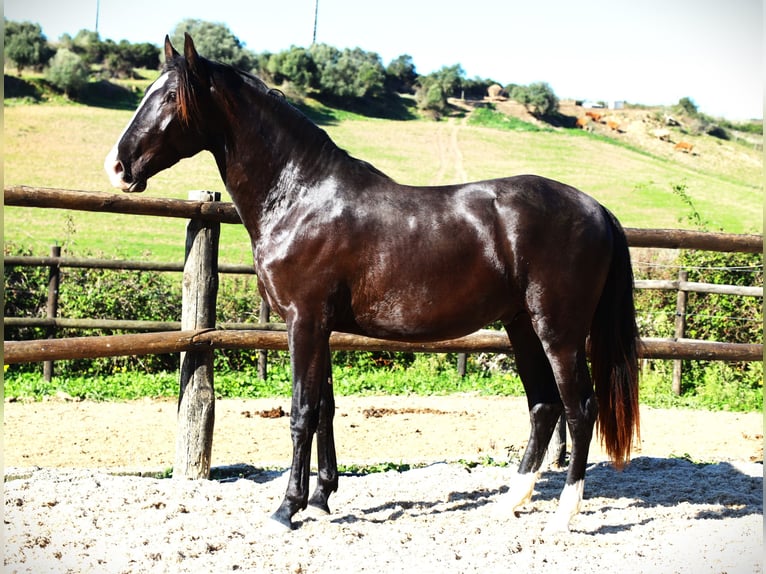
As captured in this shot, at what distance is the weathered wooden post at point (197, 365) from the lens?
4.64 m

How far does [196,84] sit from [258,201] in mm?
651

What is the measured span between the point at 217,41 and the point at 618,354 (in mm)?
47990

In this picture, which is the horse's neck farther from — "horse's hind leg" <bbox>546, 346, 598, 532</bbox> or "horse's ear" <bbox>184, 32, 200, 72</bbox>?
"horse's hind leg" <bbox>546, 346, 598, 532</bbox>

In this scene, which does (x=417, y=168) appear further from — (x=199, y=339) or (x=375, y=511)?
(x=375, y=511)

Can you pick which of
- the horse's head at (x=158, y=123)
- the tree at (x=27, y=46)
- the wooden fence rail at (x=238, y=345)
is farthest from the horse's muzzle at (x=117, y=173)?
the tree at (x=27, y=46)

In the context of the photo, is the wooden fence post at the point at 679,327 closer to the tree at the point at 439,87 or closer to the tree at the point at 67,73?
the tree at the point at 67,73

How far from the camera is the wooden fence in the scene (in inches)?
170

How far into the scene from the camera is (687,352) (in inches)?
198

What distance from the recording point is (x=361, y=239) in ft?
12.3

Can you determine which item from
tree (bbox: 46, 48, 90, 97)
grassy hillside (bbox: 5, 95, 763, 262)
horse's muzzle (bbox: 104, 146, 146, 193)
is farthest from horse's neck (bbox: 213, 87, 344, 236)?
tree (bbox: 46, 48, 90, 97)

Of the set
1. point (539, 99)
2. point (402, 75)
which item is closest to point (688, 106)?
point (539, 99)

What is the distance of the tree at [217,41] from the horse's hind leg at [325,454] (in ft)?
140

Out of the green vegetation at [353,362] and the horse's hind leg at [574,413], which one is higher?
the horse's hind leg at [574,413]

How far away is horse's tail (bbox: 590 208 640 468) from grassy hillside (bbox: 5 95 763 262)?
13999mm
